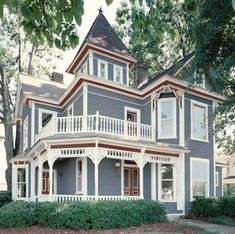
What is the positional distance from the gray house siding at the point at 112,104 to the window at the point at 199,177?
330cm

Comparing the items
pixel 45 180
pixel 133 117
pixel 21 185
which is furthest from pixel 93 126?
pixel 21 185

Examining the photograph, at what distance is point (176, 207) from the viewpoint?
1978 cm

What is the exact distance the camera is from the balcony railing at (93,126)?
16.9 metres

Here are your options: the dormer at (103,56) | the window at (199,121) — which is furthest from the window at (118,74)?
the window at (199,121)

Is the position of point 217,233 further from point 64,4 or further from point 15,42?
point 15,42

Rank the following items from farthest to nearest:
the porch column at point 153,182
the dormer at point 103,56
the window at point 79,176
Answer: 1. the dormer at point 103,56
2. the porch column at point 153,182
3. the window at point 79,176

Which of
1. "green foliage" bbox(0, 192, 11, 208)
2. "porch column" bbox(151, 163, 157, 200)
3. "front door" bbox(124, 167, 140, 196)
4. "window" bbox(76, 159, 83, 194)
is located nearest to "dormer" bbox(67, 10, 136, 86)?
"window" bbox(76, 159, 83, 194)

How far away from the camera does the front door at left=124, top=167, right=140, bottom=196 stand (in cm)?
1986

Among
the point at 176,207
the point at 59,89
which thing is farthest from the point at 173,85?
the point at 59,89

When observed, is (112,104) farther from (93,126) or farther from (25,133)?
(25,133)

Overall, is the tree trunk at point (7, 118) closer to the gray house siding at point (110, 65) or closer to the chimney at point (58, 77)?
the chimney at point (58, 77)

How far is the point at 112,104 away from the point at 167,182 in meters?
4.77

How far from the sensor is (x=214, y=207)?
19.1 metres

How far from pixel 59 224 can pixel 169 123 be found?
840cm
